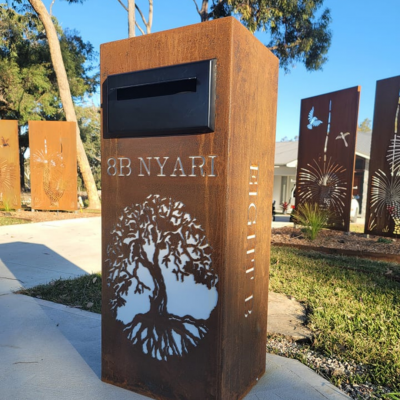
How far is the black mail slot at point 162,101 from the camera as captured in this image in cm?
163

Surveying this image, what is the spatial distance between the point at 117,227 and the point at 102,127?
1.96ft

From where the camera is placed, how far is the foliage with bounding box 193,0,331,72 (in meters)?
15.8

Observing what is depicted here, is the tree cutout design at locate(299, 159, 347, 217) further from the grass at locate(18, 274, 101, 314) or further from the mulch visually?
the grass at locate(18, 274, 101, 314)

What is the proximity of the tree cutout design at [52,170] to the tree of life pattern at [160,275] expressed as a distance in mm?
10642

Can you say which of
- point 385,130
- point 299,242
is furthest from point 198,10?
point 299,242

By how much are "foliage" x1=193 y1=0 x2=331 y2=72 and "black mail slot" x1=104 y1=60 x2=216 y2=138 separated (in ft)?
51.4

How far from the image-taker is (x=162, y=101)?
174 centimetres

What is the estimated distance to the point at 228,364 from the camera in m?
1.75

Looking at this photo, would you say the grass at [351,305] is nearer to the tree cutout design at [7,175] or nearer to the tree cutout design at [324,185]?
the tree cutout design at [324,185]

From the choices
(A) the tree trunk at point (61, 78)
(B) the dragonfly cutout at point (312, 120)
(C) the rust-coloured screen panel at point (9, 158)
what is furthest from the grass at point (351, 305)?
(A) the tree trunk at point (61, 78)

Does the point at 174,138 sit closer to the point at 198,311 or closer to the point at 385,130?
the point at 198,311

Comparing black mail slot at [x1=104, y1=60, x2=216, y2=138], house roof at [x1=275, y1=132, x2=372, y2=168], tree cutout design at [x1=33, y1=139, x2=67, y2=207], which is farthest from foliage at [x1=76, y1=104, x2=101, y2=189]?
black mail slot at [x1=104, y1=60, x2=216, y2=138]

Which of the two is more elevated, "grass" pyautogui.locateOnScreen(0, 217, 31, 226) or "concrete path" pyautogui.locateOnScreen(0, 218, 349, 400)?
"concrete path" pyautogui.locateOnScreen(0, 218, 349, 400)

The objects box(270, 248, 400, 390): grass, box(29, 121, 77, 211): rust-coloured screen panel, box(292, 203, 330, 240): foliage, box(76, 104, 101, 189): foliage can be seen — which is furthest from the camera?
box(76, 104, 101, 189): foliage
